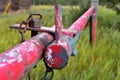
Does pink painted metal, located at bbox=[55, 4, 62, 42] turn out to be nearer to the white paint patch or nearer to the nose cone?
the nose cone

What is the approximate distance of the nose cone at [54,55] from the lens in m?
1.13

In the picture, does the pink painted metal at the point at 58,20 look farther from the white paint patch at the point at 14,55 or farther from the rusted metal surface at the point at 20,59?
the white paint patch at the point at 14,55

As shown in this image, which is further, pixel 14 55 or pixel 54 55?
pixel 54 55

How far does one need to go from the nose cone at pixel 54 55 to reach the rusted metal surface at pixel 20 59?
0.10ft

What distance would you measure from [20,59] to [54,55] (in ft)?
0.85

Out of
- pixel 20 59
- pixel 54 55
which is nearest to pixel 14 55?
pixel 20 59

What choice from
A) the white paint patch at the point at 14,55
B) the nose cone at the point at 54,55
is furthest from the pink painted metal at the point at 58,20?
the white paint patch at the point at 14,55

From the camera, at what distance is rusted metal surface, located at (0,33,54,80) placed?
30.9 inches

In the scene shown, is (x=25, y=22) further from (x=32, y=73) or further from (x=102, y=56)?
(x=102, y=56)

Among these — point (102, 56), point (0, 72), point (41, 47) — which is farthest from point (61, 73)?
point (0, 72)

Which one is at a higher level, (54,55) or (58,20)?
(58,20)

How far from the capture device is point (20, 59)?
2.90 feet

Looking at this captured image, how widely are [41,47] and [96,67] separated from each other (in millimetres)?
1037

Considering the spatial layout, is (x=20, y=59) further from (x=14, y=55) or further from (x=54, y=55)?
(x=54, y=55)
